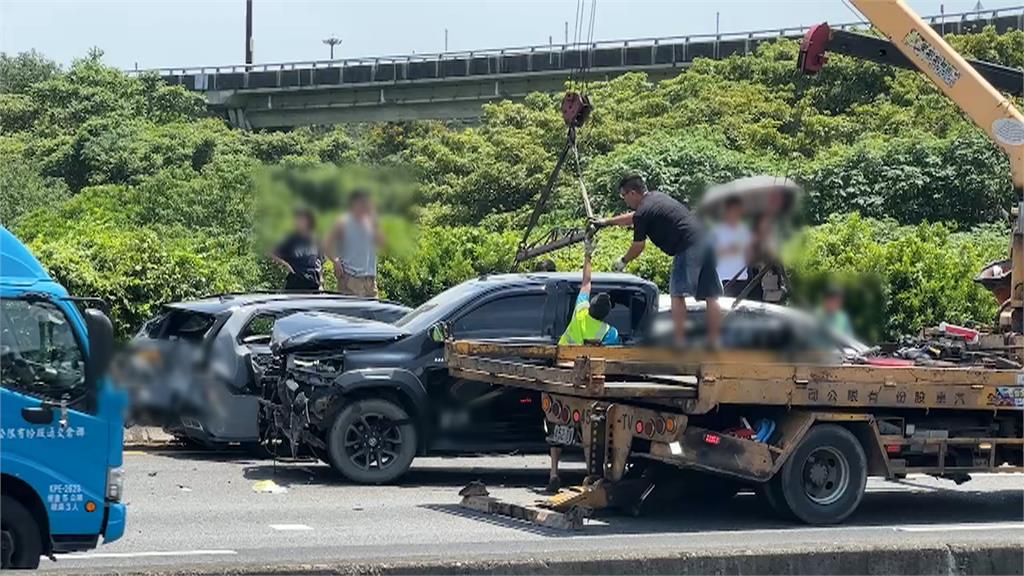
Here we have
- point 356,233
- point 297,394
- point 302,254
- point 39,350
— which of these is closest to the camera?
point 356,233

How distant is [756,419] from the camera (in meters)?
11.9

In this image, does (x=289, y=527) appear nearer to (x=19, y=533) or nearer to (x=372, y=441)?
(x=372, y=441)

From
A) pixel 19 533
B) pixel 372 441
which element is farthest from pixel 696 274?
pixel 372 441

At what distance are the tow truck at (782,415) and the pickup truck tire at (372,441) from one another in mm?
1007

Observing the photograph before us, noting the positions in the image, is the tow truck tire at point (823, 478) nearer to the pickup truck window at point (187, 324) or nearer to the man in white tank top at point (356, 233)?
the pickup truck window at point (187, 324)

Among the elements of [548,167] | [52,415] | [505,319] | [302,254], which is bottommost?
[52,415]

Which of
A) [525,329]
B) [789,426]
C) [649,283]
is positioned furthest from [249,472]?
[789,426]

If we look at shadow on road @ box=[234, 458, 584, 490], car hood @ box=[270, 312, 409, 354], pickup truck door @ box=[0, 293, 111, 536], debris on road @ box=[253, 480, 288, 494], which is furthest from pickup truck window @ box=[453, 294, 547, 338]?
pickup truck door @ box=[0, 293, 111, 536]

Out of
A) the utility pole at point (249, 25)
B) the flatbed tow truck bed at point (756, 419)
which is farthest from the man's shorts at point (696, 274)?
the flatbed tow truck bed at point (756, 419)

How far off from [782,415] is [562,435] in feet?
5.31

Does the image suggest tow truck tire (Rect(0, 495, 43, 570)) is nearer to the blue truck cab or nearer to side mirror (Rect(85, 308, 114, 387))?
the blue truck cab

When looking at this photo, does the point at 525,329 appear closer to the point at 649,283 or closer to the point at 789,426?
the point at 649,283

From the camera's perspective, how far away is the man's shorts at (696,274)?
5.09 meters

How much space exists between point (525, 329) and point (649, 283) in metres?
1.27
